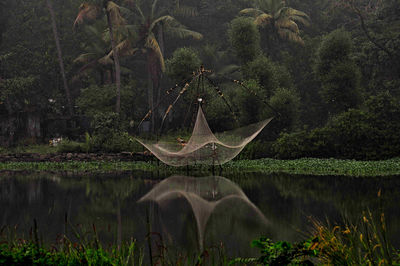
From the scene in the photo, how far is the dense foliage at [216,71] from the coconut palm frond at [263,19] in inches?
2.5

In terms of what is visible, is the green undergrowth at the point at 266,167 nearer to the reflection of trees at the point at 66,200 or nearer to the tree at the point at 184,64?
the reflection of trees at the point at 66,200

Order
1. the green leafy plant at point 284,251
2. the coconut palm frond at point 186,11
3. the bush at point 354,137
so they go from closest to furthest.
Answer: the green leafy plant at point 284,251, the bush at point 354,137, the coconut palm frond at point 186,11

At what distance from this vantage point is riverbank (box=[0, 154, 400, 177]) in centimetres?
1286

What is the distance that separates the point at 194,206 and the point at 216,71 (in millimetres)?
17531

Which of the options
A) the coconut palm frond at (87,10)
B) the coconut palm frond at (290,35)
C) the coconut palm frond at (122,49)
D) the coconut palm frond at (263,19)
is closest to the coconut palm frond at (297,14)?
the coconut palm frond at (290,35)

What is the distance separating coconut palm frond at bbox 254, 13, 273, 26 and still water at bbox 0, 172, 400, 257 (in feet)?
39.9

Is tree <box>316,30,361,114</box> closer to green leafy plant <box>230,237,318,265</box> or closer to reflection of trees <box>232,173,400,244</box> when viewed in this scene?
reflection of trees <box>232,173,400,244</box>

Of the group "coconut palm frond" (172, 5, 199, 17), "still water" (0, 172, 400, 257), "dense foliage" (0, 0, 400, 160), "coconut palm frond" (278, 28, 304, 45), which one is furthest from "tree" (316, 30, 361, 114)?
"coconut palm frond" (172, 5, 199, 17)

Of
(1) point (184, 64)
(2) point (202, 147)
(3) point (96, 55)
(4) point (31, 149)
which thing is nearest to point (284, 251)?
(2) point (202, 147)

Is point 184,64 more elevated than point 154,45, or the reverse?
point 154,45

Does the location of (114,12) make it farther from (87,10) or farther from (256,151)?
(256,151)

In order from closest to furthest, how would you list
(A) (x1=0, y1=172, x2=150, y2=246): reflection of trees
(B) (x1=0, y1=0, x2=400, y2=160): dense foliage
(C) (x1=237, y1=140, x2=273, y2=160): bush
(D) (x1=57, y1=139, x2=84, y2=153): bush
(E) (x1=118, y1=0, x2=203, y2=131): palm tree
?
(A) (x1=0, y1=172, x2=150, y2=246): reflection of trees
(C) (x1=237, y1=140, x2=273, y2=160): bush
(B) (x1=0, y1=0, x2=400, y2=160): dense foliage
(D) (x1=57, y1=139, x2=84, y2=153): bush
(E) (x1=118, y1=0, x2=203, y2=131): palm tree

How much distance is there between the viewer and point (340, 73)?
1716 centimetres

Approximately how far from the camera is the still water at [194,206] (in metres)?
5.70
